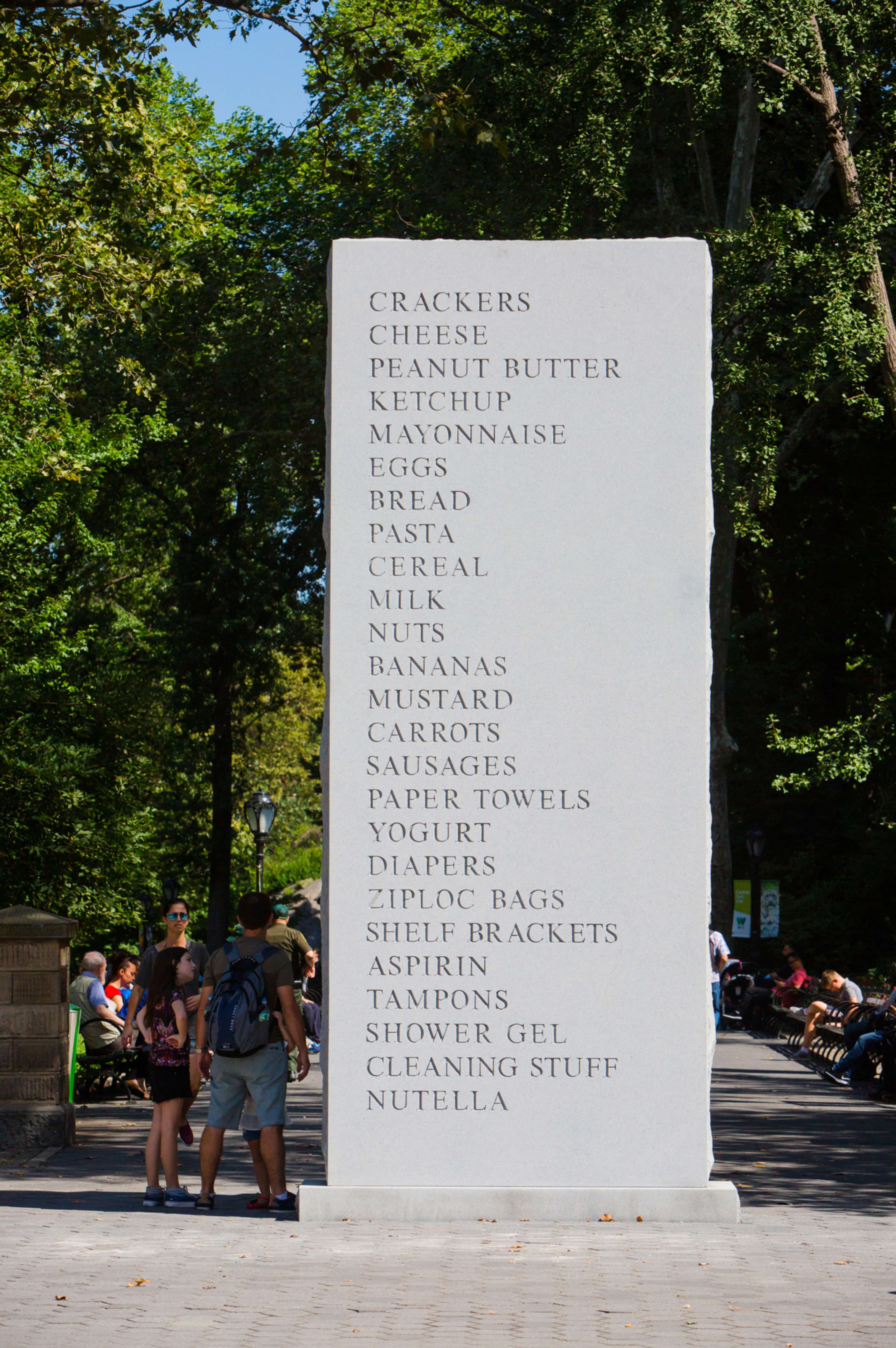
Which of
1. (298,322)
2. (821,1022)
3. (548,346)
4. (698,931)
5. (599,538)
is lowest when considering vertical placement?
(821,1022)

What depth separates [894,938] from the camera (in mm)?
37344

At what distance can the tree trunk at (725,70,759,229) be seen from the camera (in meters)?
28.5

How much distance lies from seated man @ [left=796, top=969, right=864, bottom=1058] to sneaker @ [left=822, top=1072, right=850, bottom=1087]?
122 inches

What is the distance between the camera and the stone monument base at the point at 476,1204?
33.1 feet

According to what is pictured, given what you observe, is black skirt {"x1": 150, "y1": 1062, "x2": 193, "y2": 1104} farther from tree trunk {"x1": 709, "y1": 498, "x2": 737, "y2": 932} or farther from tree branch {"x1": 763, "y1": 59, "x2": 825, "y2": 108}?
tree trunk {"x1": 709, "y1": 498, "x2": 737, "y2": 932}

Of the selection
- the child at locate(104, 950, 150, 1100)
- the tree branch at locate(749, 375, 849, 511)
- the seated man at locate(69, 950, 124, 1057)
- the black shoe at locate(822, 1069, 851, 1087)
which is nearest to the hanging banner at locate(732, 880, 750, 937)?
the tree branch at locate(749, 375, 849, 511)

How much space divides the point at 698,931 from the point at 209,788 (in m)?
42.6

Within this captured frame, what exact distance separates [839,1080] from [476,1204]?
1093 centimetres

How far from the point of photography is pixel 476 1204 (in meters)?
10.1

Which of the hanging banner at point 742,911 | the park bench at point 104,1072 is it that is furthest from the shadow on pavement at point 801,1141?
the hanging banner at point 742,911

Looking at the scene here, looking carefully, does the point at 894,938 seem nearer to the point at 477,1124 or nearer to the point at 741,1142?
the point at 741,1142

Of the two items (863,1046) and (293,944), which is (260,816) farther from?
(293,944)

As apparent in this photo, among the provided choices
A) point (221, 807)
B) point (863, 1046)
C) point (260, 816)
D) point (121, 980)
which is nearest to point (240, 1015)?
point (121, 980)

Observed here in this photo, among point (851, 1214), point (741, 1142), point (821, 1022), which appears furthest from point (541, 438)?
point (821, 1022)
